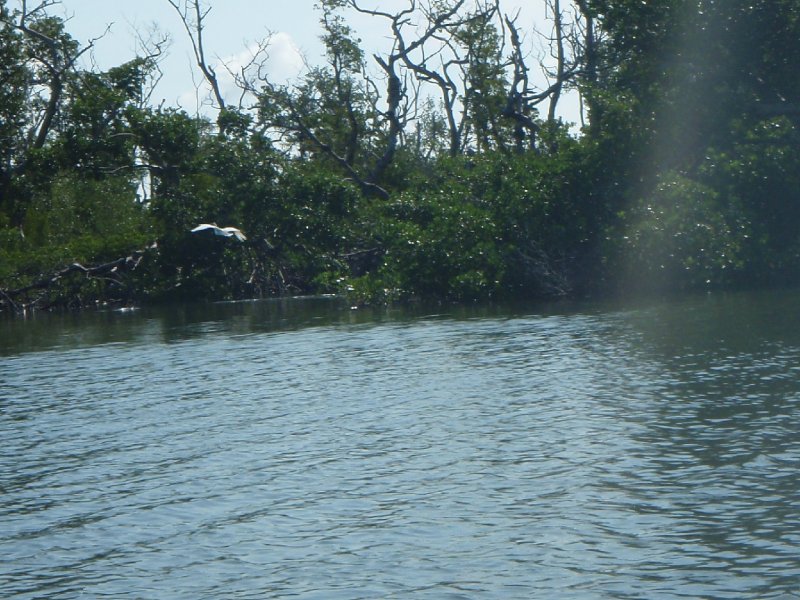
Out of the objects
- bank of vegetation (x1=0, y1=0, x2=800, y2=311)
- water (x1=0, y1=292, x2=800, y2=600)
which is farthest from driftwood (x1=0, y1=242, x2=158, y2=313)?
water (x1=0, y1=292, x2=800, y2=600)

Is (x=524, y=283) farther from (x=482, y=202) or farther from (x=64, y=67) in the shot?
(x=64, y=67)

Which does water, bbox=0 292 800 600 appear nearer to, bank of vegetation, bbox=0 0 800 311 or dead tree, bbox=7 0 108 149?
bank of vegetation, bbox=0 0 800 311

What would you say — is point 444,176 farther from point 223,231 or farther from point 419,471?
point 419,471

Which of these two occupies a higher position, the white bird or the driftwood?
the white bird

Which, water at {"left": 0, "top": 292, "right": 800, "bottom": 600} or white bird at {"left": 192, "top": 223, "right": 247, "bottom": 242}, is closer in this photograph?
water at {"left": 0, "top": 292, "right": 800, "bottom": 600}

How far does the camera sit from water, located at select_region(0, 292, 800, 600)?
842cm

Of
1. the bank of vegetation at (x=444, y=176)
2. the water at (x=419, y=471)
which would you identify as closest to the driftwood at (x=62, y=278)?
the bank of vegetation at (x=444, y=176)

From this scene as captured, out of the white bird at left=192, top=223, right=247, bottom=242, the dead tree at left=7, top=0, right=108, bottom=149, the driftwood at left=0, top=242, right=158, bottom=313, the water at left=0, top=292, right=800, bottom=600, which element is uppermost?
the dead tree at left=7, top=0, right=108, bottom=149

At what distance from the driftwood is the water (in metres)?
19.4

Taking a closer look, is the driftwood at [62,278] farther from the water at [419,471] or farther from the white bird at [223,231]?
the water at [419,471]

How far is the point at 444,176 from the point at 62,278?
14.1 meters

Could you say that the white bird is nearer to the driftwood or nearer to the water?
the driftwood

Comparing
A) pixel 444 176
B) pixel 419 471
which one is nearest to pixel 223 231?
pixel 444 176

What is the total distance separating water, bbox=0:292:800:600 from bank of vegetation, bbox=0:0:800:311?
419 inches
